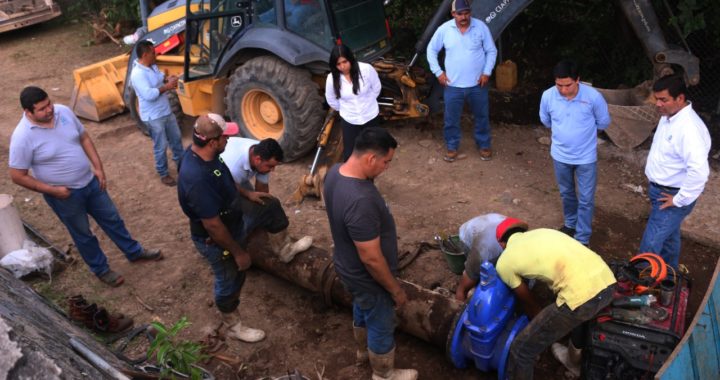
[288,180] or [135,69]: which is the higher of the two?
[135,69]

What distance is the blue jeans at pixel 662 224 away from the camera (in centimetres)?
407

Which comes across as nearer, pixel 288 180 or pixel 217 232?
pixel 217 232

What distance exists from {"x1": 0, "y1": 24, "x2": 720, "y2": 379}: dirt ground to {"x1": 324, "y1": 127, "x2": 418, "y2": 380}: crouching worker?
1.96 ft

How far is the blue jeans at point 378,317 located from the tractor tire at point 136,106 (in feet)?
15.8

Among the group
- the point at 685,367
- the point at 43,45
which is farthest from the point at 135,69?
the point at 43,45

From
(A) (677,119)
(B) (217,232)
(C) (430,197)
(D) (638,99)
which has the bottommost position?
(C) (430,197)

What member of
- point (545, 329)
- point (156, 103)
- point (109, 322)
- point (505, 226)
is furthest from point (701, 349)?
point (156, 103)

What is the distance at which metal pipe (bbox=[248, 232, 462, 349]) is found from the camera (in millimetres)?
3893

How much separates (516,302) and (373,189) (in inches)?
49.1

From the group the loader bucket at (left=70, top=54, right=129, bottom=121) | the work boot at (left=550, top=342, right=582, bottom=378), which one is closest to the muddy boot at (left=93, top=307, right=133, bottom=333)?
the work boot at (left=550, top=342, right=582, bottom=378)

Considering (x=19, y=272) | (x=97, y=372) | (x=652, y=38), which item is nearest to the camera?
(x=97, y=372)

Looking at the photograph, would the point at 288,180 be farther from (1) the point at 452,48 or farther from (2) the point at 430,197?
(1) the point at 452,48

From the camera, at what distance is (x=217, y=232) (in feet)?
12.3

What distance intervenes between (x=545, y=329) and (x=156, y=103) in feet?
14.6
